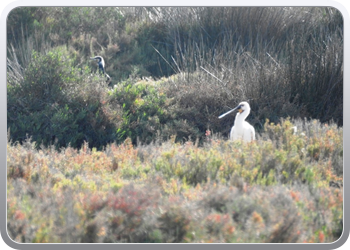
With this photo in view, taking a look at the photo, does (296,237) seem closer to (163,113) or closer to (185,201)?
(185,201)

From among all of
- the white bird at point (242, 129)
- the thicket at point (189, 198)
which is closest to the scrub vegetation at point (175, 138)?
the thicket at point (189, 198)

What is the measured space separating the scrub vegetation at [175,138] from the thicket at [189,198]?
14mm

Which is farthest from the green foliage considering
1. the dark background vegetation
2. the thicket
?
the thicket

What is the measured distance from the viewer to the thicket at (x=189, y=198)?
407 centimetres

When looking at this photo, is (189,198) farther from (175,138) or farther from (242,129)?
(175,138)

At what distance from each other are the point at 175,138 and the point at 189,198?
5680 mm

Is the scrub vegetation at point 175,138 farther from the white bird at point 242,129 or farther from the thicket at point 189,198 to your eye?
the white bird at point 242,129

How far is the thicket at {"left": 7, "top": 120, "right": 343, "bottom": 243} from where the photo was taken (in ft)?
13.3

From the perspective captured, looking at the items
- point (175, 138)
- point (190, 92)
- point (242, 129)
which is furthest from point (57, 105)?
point (242, 129)

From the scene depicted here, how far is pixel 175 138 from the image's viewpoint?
33.7 feet

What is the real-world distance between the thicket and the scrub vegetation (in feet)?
0.04

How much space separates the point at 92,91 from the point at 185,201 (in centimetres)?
661

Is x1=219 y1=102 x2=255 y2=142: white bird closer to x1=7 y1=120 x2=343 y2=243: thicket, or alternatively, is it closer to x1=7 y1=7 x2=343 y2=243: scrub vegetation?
x1=7 y1=7 x2=343 y2=243: scrub vegetation

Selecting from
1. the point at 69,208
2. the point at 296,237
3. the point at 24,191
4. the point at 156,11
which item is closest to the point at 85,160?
the point at 24,191
